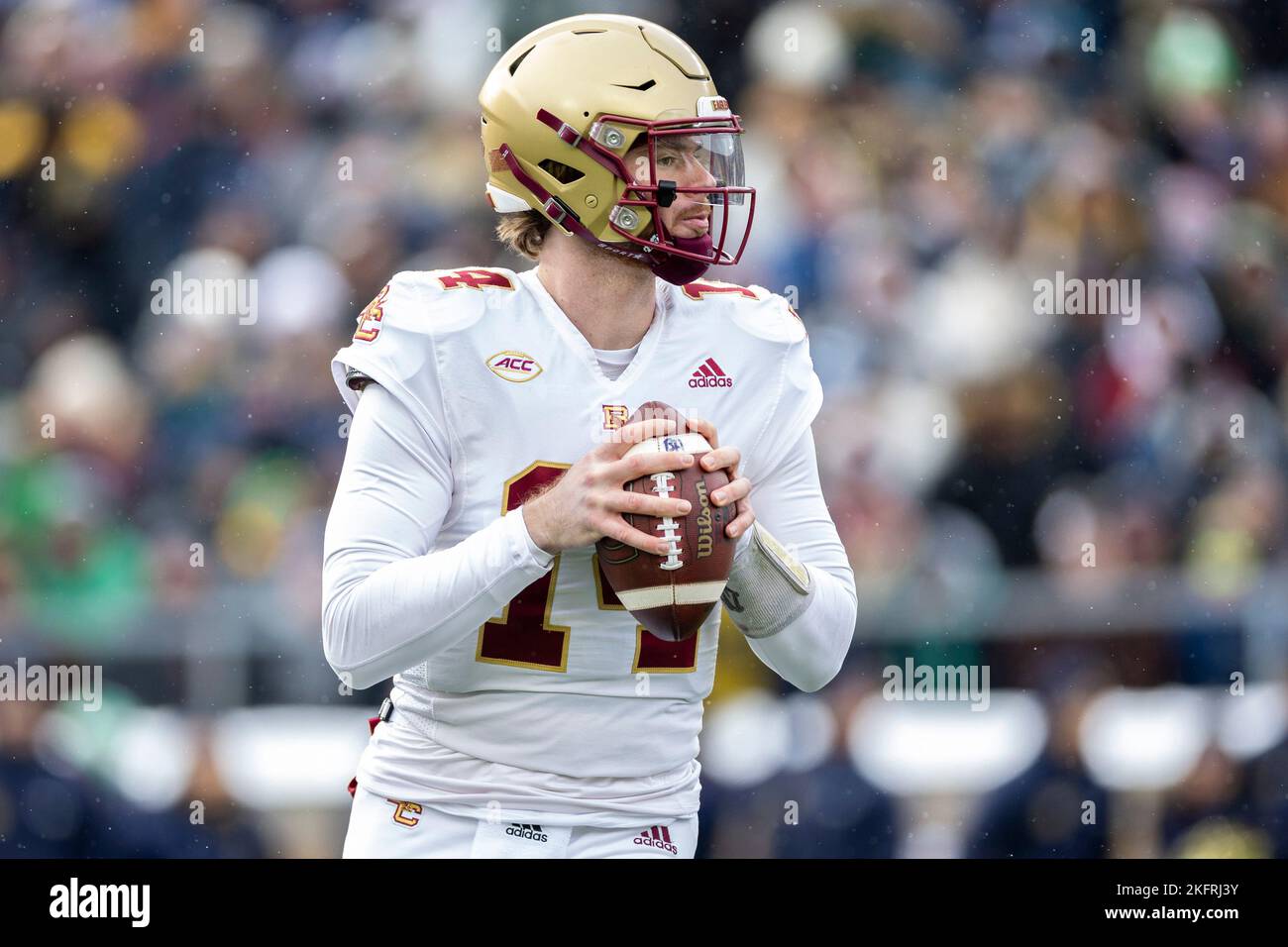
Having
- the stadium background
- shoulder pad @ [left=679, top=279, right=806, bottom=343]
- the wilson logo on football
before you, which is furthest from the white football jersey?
the stadium background

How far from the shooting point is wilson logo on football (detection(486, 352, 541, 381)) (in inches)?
76.2

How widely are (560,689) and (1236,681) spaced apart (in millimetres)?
2760

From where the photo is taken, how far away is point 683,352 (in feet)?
6.66

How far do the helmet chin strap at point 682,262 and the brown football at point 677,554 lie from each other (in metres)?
0.25

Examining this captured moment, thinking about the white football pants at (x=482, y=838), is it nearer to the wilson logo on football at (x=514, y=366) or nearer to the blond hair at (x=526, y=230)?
the wilson logo on football at (x=514, y=366)

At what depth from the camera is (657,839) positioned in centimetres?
199

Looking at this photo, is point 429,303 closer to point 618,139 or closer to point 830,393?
point 618,139

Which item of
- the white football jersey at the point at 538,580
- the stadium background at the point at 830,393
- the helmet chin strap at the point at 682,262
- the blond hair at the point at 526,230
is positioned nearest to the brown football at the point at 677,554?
the white football jersey at the point at 538,580

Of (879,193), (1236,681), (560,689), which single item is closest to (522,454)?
(560,689)

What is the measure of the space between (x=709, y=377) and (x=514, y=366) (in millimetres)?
255

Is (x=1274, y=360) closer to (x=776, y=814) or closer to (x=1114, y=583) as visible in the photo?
(x=1114, y=583)

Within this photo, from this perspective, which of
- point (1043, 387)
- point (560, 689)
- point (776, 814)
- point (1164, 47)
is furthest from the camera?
point (1164, 47)

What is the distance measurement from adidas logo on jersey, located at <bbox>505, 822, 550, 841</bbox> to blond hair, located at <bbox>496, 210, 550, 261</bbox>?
75 cm

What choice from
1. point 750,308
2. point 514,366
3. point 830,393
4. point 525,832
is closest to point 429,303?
point 514,366
